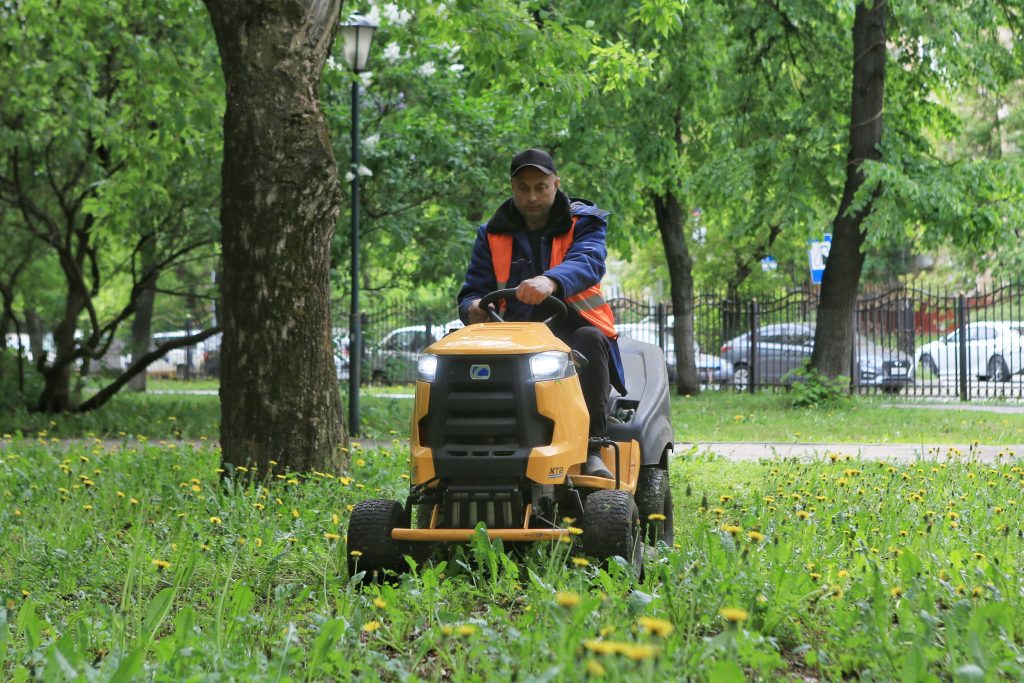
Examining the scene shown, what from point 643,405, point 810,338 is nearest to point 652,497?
point 643,405

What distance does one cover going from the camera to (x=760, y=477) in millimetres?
8016

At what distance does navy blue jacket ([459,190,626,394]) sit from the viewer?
15.6 feet

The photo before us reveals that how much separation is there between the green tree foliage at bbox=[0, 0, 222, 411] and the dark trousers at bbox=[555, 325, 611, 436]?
334 inches

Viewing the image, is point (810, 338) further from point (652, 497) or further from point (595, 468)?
point (595, 468)

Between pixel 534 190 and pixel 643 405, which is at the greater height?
pixel 534 190

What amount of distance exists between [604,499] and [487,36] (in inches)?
246

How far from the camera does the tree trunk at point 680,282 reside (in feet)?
68.9

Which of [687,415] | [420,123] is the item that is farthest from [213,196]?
[687,415]

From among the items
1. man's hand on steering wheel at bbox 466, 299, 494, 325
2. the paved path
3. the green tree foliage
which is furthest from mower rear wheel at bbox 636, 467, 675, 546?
the paved path

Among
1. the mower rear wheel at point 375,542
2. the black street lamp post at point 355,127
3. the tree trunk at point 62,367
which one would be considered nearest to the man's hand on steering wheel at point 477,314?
the mower rear wheel at point 375,542

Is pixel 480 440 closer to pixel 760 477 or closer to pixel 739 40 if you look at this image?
pixel 760 477

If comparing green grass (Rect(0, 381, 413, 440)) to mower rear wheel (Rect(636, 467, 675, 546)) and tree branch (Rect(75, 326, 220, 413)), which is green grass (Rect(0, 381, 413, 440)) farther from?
mower rear wheel (Rect(636, 467, 675, 546))

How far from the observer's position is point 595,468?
450cm

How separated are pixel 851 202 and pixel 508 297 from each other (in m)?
11.7
